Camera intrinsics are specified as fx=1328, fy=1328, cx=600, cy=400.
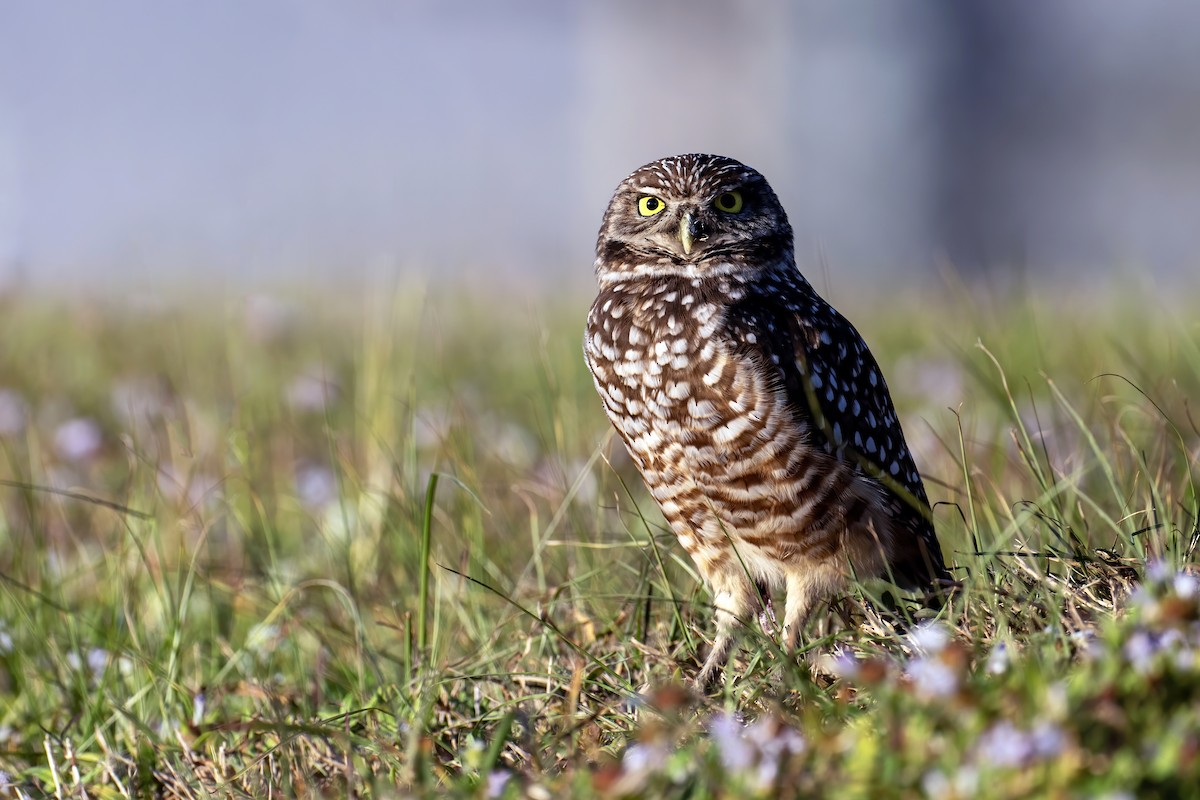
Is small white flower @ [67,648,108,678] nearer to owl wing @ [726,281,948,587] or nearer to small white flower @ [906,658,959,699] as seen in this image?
owl wing @ [726,281,948,587]

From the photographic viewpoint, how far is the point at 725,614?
3.18 metres

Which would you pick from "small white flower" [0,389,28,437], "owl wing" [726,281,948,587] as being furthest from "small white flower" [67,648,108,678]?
"owl wing" [726,281,948,587]

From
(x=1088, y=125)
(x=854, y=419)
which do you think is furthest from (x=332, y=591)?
(x=1088, y=125)

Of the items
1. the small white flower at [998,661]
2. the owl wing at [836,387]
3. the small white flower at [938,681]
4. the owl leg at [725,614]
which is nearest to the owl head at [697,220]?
the owl wing at [836,387]

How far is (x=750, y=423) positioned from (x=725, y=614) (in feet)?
1.56

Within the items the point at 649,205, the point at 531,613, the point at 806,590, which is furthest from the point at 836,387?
the point at 531,613

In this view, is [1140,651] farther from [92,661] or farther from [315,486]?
[315,486]

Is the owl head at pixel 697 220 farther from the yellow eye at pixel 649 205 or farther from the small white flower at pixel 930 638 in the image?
the small white flower at pixel 930 638

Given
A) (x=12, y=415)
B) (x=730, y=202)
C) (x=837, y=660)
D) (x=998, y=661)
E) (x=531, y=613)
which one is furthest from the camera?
(x=12, y=415)

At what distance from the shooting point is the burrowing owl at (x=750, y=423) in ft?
10.1

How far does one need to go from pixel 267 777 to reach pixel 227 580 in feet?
4.90

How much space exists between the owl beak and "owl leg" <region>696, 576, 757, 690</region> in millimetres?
855

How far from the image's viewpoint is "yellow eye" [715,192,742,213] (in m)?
3.54

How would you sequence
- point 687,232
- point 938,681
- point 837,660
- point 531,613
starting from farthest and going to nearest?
1. point 687,232
2. point 531,613
3. point 837,660
4. point 938,681
